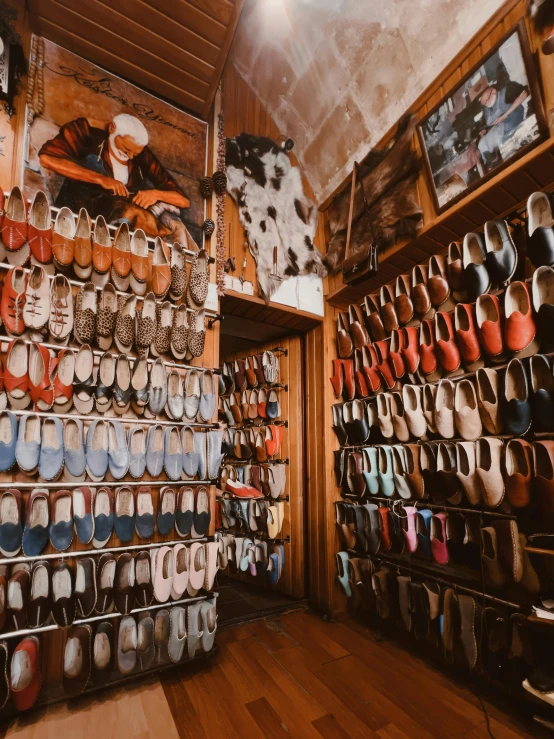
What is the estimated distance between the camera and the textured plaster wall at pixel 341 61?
7.97 feet

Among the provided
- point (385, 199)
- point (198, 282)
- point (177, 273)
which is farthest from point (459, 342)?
point (177, 273)

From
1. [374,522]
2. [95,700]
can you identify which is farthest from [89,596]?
[374,522]

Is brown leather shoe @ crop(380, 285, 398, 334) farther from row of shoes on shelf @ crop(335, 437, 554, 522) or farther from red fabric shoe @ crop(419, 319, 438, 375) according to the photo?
row of shoes on shelf @ crop(335, 437, 554, 522)

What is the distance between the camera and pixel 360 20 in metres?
2.70

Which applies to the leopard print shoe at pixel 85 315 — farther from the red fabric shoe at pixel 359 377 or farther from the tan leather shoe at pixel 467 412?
the tan leather shoe at pixel 467 412

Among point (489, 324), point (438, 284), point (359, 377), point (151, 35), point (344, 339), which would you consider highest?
point (151, 35)

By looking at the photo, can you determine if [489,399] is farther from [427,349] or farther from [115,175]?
[115,175]

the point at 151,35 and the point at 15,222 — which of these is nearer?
the point at 15,222

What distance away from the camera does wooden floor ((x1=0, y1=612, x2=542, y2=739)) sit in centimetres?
171

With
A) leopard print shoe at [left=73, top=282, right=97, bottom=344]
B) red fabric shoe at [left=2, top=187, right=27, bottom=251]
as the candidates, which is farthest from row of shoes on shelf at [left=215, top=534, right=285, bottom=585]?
red fabric shoe at [left=2, top=187, right=27, bottom=251]

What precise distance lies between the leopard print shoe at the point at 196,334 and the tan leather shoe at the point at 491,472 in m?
1.72

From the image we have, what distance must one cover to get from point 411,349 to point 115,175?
7.42 ft

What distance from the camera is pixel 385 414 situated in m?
2.61

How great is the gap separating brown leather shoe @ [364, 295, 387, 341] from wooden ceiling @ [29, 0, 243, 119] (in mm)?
2000
